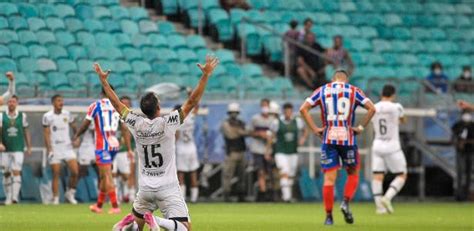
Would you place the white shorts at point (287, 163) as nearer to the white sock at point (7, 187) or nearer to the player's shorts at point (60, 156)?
the player's shorts at point (60, 156)

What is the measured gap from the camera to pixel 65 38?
2855cm

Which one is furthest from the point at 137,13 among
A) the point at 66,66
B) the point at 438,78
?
the point at 438,78

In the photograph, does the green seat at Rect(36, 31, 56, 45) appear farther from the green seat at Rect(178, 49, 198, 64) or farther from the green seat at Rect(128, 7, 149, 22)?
the green seat at Rect(178, 49, 198, 64)

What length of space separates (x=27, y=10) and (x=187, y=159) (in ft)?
16.0

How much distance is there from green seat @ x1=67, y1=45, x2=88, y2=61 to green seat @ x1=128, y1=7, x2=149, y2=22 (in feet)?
8.41

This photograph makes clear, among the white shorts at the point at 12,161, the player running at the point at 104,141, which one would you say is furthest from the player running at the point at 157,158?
the white shorts at the point at 12,161

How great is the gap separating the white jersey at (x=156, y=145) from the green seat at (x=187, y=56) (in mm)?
16910

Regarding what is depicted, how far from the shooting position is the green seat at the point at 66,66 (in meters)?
27.8

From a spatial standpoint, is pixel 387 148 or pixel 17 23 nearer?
pixel 387 148

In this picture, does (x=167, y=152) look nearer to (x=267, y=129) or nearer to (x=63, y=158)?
(x=63, y=158)

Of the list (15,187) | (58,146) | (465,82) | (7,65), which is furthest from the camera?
(465,82)

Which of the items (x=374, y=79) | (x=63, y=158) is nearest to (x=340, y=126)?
Result: (x=63, y=158)

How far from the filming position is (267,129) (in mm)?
29391

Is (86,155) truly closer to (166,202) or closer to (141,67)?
(141,67)
